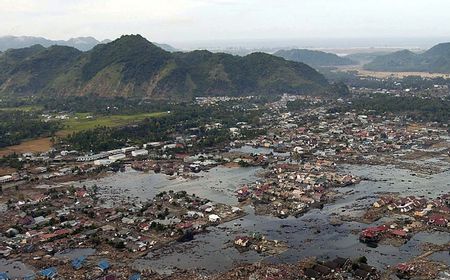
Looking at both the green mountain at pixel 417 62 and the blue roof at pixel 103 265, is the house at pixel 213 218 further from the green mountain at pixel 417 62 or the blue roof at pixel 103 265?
the green mountain at pixel 417 62

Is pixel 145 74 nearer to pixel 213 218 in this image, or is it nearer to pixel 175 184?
pixel 175 184

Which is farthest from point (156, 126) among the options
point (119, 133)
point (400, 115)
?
point (400, 115)

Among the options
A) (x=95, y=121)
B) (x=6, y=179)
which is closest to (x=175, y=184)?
(x=6, y=179)

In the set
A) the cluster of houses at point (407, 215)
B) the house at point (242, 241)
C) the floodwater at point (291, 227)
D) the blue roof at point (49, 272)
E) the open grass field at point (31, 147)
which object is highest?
the open grass field at point (31, 147)

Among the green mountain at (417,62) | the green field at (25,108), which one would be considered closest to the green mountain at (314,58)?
the green mountain at (417,62)

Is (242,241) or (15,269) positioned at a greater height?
(242,241)

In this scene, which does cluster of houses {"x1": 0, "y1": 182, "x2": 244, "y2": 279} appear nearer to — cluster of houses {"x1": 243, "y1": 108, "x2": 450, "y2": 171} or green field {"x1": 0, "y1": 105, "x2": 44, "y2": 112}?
cluster of houses {"x1": 243, "y1": 108, "x2": 450, "y2": 171}

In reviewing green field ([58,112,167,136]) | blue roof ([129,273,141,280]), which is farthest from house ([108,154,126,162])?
blue roof ([129,273,141,280])
